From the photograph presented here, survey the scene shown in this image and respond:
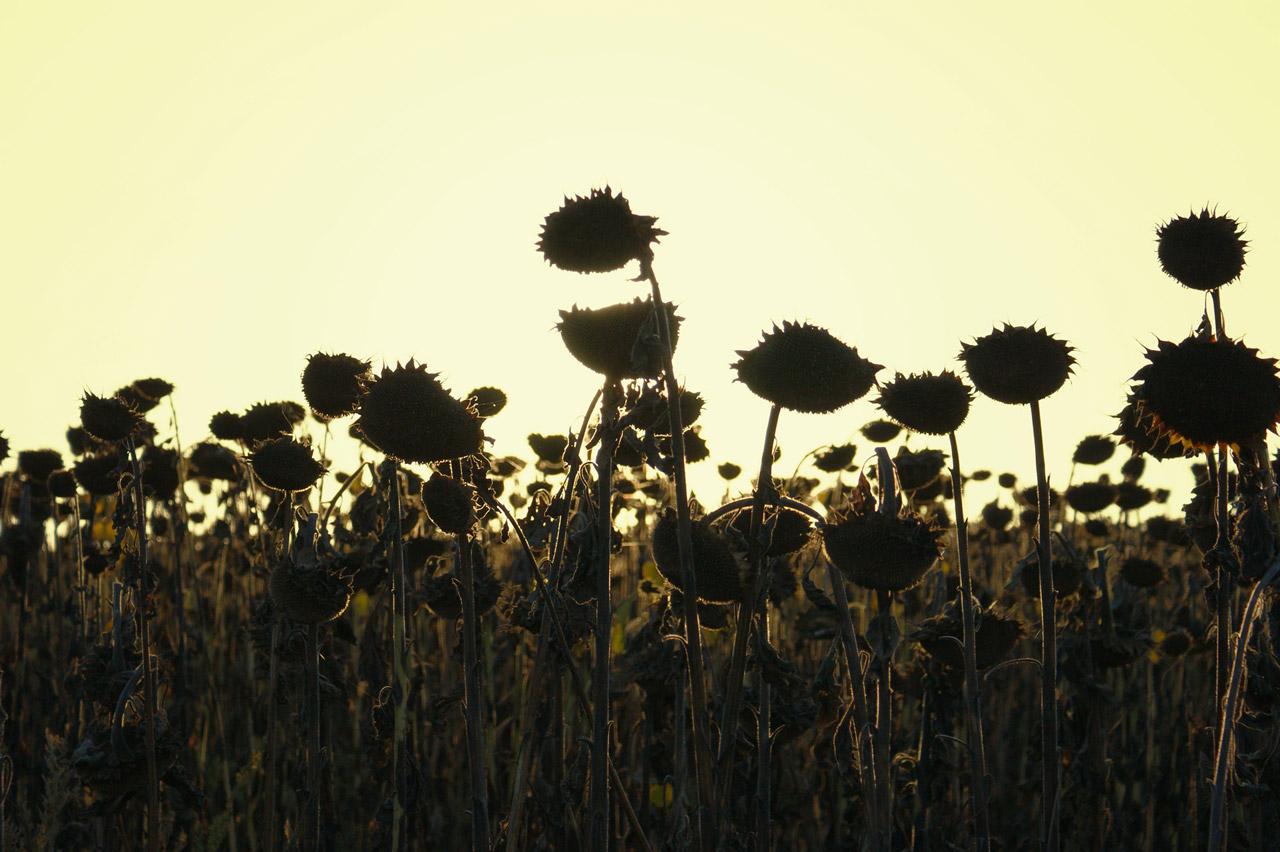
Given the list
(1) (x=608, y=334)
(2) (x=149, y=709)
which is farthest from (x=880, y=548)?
(2) (x=149, y=709)

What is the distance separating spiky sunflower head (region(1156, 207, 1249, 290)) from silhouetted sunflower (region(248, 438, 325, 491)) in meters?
3.39

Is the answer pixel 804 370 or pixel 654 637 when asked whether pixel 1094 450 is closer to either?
pixel 654 637

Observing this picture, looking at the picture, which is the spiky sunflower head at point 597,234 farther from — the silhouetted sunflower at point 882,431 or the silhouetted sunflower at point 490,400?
the silhouetted sunflower at point 882,431

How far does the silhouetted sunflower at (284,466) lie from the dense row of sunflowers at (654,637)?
0.06 feet

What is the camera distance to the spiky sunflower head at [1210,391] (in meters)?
3.14

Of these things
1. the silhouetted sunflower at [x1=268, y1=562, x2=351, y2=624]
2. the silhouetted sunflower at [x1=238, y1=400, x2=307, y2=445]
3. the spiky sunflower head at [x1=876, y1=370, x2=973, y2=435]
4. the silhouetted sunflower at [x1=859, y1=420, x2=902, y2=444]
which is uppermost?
the silhouetted sunflower at [x1=859, y1=420, x2=902, y2=444]

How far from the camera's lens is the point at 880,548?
300 cm

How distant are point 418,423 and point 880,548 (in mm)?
1428

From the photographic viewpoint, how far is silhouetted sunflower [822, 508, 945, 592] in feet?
9.86

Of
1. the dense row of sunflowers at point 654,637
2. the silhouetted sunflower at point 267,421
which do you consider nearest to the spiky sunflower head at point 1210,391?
the dense row of sunflowers at point 654,637

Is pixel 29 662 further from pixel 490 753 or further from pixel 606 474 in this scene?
pixel 606 474

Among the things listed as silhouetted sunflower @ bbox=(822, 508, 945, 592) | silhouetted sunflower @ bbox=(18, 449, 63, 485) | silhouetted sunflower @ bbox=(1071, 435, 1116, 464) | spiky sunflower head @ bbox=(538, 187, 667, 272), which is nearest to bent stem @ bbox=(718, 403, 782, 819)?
silhouetted sunflower @ bbox=(822, 508, 945, 592)

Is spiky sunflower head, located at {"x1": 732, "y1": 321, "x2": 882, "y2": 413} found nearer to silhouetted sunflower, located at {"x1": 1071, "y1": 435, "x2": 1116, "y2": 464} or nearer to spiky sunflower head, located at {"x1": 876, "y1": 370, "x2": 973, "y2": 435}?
spiky sunflower head, located at {"x1": 876, "y1": 370, "x2": 973, "y2": 435}

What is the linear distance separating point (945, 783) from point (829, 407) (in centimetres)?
266
